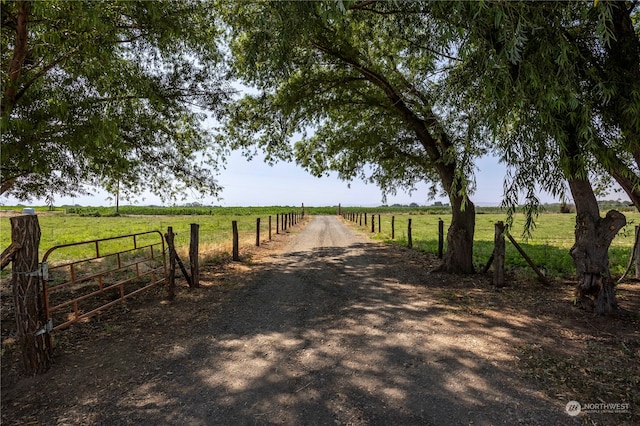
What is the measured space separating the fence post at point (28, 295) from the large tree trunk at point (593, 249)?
8.25 metres

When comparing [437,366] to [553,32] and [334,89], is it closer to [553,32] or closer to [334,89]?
[553,32]

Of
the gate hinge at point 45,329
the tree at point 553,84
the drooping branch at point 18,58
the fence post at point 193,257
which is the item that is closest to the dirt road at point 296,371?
the gate hinge at point 45,329

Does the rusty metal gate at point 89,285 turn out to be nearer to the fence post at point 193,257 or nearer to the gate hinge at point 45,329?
the gate hinge at point 45,329

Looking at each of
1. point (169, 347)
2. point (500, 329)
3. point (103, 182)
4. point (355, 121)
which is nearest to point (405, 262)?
point (355, 121)

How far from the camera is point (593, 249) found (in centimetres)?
594

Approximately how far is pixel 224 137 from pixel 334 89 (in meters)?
3.98

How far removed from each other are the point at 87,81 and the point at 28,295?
4.75 metres

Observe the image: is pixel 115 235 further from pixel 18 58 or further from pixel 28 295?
pixel 28 295

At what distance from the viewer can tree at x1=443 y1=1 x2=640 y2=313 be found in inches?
163

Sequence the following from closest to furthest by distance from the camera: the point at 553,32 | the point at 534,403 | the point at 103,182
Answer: the point at 534,403 < the point at 553,32 < the point at 103,182

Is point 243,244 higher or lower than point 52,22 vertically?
lower

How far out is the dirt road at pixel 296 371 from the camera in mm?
3180

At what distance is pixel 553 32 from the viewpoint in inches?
176

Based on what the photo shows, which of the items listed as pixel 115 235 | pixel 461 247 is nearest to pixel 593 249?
pixel 461 247
